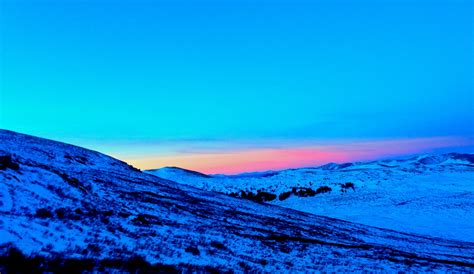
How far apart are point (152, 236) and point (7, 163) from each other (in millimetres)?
8710

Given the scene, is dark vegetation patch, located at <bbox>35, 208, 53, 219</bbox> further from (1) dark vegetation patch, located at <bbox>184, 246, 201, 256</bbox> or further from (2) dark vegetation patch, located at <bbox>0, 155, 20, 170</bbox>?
(1) dark vegetation patch, located at <bbox>184, 246, 201, 256</bbox>

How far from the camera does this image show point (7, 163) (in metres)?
18.1

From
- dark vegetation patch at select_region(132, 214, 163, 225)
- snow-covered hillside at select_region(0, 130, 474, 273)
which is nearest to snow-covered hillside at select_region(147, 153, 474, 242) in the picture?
snow-covered hillside at select_region(0, 130, 474, 273)

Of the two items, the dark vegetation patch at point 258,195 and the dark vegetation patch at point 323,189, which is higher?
the dark vegetation patch at point 323,189

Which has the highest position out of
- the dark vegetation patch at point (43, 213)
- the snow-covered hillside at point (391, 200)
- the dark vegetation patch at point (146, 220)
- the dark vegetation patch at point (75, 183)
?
the dark vegetation patch at point (75, 183)

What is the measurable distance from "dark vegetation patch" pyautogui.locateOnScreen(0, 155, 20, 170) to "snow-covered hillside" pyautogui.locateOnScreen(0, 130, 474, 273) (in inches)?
1.7

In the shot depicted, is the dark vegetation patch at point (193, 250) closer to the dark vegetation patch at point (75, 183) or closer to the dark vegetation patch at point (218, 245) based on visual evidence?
the dark vegetation patch at point (218, 245)

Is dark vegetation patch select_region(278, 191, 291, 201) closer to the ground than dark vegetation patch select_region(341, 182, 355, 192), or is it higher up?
closer to the ground

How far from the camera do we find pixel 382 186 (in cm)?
5038

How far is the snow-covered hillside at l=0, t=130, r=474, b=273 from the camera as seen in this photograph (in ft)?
37.5

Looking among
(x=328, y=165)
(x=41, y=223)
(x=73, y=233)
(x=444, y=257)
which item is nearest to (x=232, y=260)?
(x=73, y=233)

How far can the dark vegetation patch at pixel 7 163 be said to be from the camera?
57.6 ft

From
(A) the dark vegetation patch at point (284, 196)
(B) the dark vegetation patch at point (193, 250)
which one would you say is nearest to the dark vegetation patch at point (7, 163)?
(B) the dark vegetation patch at point (193, 250)

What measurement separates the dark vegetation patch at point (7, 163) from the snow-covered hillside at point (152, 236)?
44mm
